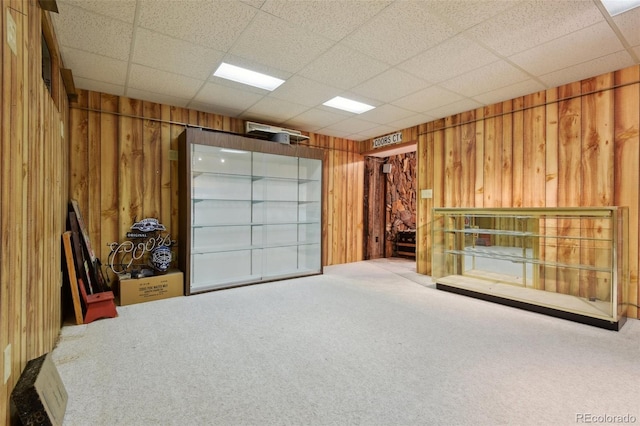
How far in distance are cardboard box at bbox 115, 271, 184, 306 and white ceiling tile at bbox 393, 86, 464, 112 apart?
365 centimetres

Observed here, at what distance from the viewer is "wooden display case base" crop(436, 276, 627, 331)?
108 inches

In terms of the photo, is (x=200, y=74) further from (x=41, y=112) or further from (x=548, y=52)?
(x=548, y=52)

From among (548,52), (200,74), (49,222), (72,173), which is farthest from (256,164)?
(548,52)

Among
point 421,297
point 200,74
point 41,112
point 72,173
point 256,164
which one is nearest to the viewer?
point 41,112

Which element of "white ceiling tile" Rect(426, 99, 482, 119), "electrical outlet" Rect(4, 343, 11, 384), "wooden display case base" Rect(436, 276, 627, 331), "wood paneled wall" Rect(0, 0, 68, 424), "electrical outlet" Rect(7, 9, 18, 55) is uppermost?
"white ceiling tile" Rect(426, 99, 482, 119)

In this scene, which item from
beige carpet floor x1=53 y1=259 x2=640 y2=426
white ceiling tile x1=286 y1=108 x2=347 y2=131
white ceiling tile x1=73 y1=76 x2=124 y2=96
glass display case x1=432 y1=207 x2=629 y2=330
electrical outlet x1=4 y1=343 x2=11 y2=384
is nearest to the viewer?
electrical outlet x1=4 y1=343 x2=11 y2=384

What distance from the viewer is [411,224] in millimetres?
7441

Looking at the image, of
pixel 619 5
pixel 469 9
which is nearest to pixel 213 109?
pixel 469 9

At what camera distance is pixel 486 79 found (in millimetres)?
3264

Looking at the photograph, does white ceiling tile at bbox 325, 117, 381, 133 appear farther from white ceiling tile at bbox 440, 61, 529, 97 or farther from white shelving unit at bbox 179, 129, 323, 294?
white ceiling tile at bbox 440, 61, 529, 97

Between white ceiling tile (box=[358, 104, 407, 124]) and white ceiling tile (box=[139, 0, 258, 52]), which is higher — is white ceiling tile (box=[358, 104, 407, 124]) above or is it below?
above

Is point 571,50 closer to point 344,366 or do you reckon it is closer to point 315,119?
point 315,119

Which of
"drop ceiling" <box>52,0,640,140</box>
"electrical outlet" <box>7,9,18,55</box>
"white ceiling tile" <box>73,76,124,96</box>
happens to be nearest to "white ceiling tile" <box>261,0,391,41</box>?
"drop ceiling" <box>52,0,640,140</box>

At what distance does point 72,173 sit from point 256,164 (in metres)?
2.21
